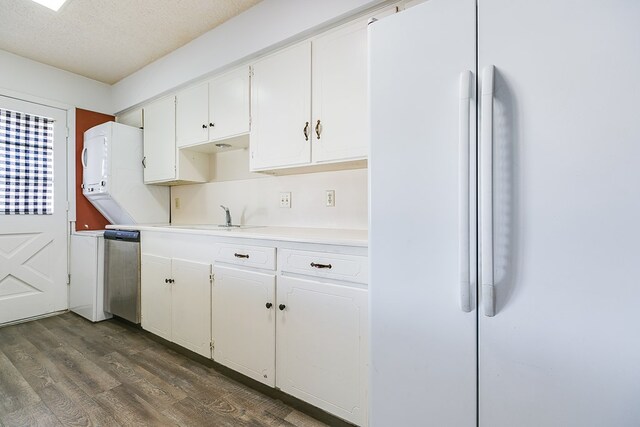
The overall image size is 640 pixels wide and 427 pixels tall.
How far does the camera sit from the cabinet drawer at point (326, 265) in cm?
138

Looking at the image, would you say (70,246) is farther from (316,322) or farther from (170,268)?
(316,322)

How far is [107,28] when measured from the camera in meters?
2.44

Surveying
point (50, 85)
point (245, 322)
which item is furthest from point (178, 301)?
point (50, 85)

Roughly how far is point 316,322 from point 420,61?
1.23m

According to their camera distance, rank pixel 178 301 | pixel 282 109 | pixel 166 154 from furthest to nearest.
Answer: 1. pixel 166 154
2. pixel 178 301
3. pixel 282 109

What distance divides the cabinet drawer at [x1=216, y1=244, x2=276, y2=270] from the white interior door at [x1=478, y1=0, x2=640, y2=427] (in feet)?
3.65

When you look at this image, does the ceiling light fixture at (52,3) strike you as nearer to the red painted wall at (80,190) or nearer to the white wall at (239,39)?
the white wall at (239,39)

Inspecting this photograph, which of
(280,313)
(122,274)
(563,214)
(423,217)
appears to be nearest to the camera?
(563,214)

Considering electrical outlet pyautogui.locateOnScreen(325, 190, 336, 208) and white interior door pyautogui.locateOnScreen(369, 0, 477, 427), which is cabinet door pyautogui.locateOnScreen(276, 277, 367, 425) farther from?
electrical outlet pyautogui.locateOnScreen(325, 190, 336, 208)

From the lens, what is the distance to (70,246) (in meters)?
3.24

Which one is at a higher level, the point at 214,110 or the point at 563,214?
the point at 214,110

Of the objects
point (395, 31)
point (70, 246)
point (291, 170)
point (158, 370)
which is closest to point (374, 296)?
point (395, 31)

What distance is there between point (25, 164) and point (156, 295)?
6.66 feet

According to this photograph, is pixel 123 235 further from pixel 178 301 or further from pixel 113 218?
pixel 178 301
